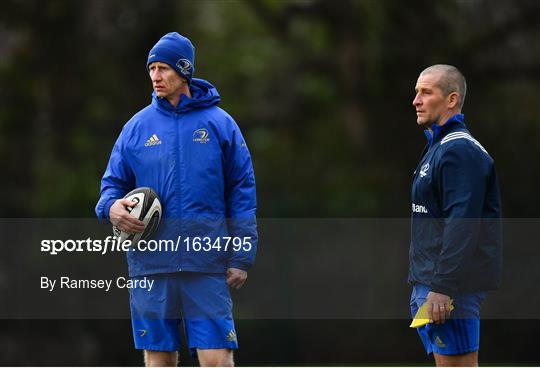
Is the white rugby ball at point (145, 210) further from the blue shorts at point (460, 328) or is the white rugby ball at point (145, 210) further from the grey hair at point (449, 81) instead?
the grey hair at point (449, 81)

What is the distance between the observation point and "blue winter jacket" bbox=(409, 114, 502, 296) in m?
4.75

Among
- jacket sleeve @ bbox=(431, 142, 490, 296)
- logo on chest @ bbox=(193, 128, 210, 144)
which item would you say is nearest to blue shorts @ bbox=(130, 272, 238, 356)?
logo on chest @ bbox=(193, 128, 210, 144)

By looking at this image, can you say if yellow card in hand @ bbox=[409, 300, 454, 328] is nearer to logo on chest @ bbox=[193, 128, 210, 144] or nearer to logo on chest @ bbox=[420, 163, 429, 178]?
logo on chest @ bbox=[420, 163, 429, 178]

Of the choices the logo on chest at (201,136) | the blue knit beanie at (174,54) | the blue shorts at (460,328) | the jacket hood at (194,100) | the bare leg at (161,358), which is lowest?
the bare leg at (161,358)

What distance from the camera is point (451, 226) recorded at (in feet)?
15.6

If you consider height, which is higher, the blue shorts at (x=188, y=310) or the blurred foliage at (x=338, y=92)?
the blurred foliage at (x=338, y=92)

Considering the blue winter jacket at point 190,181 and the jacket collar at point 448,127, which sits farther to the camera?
the blue winter jacket at point 190,181

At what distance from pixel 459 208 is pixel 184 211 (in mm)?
1451

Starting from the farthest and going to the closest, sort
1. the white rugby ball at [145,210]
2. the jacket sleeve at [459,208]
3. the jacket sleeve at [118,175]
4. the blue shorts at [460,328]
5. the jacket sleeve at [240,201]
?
the jacket sleeve at [118,175], the jacket sleeve at [240,201], the white rugby ball at [145,210], the blue shorts at [460,328], the jacket sleeve at [459,208]

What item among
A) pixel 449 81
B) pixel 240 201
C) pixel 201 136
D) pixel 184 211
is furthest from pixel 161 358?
pixel 449 81

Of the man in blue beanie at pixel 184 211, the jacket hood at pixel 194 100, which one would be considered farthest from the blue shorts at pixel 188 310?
the jacket hood at pixel 194 100

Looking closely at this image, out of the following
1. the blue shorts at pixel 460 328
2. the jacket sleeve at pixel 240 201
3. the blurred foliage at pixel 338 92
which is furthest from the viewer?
the blurred foliage at pixel 338 92

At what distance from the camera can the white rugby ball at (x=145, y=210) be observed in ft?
17.4

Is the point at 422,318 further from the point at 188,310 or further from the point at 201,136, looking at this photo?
the point at 201,136
